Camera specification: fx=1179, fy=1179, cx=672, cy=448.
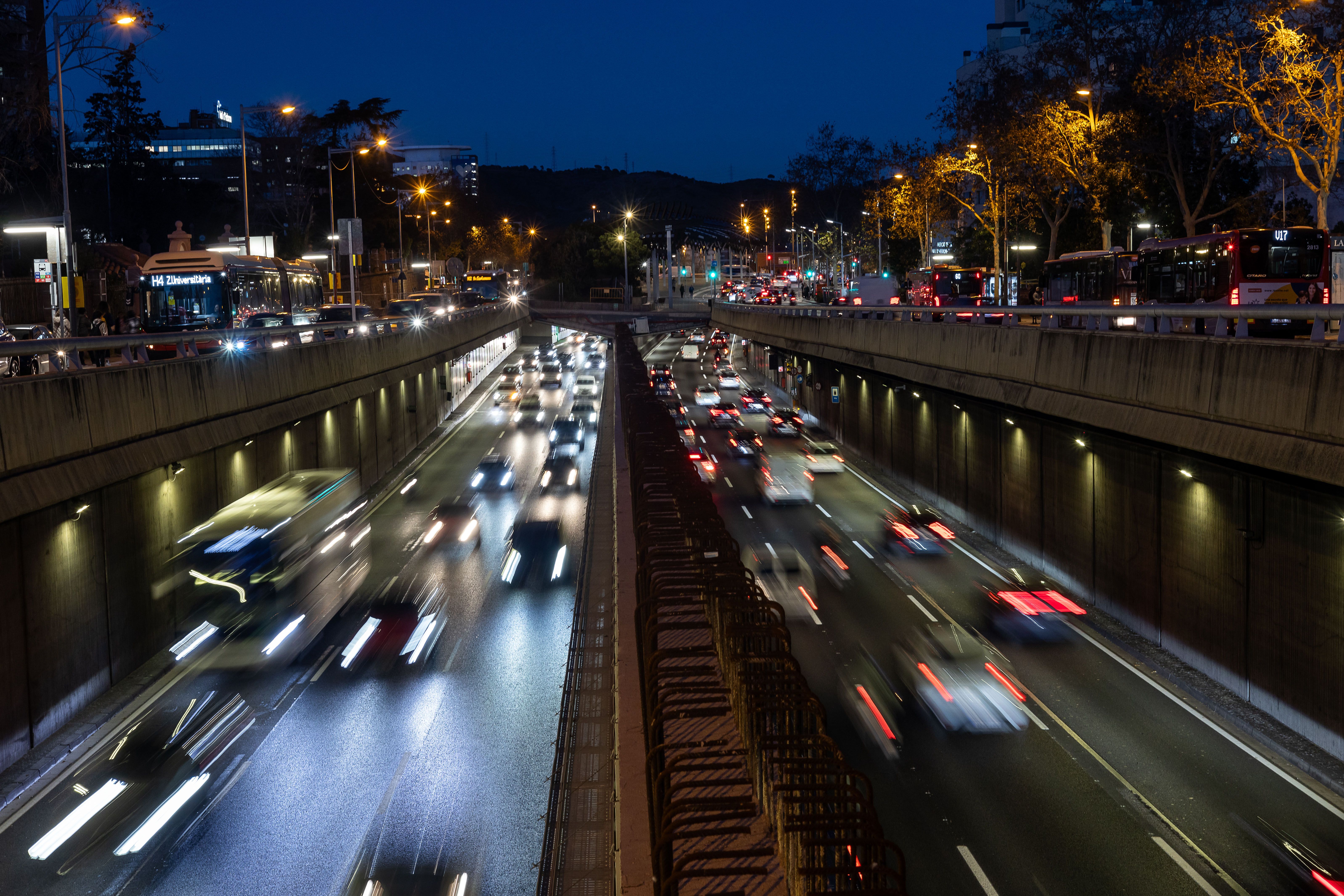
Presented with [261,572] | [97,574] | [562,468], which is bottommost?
[562,468]

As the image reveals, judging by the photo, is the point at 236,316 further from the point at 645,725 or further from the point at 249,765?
the point at 645,725

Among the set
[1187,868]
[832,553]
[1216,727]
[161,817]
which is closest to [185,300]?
[832,553]

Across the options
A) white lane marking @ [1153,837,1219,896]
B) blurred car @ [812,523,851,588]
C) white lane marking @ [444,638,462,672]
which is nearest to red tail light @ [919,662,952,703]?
white lane marking @ [1153,837,1219,896]

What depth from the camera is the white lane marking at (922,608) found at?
24.7 meters

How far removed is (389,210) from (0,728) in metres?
95.0

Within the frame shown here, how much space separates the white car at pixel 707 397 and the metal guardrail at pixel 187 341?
24103 mm

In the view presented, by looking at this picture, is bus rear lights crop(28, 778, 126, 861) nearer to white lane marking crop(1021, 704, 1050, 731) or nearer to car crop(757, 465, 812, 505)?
white lane marking crop(1021, 704, 1050, 731)

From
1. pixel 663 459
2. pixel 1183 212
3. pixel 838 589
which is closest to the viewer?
pixel 663 459

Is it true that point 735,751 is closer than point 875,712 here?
Yes

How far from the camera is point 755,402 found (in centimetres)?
6794

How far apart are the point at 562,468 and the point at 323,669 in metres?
28.0

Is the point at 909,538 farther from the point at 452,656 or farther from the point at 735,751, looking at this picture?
the point at 735,751

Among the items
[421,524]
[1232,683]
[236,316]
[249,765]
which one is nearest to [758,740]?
[249,765]

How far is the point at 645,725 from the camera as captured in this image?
9.38 m
